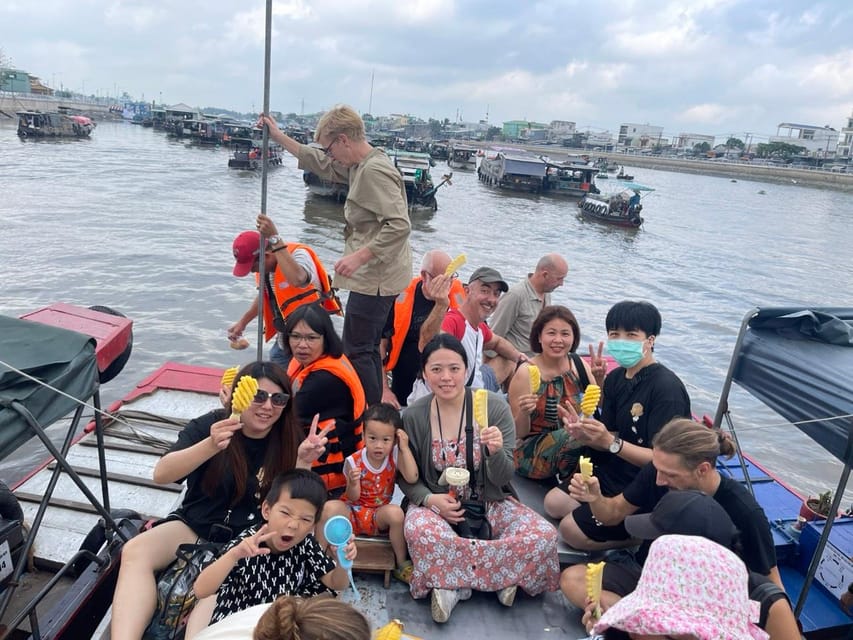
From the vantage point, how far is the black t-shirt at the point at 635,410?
3408 mm

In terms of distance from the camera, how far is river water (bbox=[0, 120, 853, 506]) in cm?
1157

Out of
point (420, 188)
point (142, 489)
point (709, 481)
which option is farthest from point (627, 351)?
point (420, 188)

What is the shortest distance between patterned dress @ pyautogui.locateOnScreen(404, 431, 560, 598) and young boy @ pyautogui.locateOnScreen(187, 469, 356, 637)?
0.53 m

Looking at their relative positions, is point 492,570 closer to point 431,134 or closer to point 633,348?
point 633,348

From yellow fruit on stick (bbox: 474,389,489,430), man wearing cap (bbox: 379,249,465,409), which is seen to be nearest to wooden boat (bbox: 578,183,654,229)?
man wearing cap (bbox: 379,249,465,409)

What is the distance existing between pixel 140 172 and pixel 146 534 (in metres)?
35.8

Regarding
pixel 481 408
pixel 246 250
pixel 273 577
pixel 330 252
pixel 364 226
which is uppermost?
pixel 364 226

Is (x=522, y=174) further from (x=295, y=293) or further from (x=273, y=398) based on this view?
(x=273, y=398)

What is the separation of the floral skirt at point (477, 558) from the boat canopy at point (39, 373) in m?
1.80

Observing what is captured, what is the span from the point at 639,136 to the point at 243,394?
583 feet

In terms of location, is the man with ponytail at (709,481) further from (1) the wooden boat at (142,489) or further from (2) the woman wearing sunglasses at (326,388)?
(2) the woman wearing sunglasses at (326,388)

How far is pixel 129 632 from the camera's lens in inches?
98.8

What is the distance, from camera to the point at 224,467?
114 inches

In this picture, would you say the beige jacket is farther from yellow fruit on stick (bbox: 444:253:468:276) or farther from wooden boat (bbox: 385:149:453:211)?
wooden boat (bbox: 385:149:453:211)
